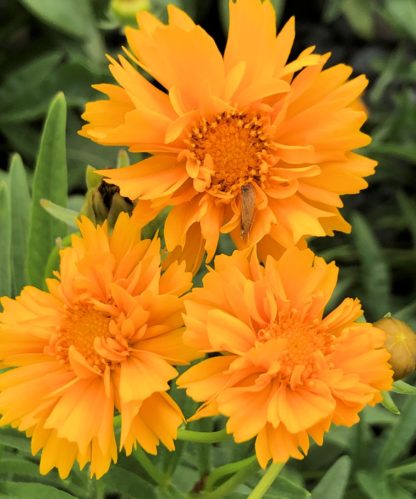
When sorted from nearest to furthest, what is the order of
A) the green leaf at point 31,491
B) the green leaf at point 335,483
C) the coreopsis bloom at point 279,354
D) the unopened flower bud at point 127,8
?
the coreopsis bloom at point 279,354
the green leaf at point 31,491
the green leaf at point 335,483
the unopened flower bud at point 127,8

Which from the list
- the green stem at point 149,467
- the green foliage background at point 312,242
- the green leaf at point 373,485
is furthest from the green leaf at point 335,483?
the green stem at point 149,467

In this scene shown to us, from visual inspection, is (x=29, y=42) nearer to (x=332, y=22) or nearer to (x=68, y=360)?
(x=332, y=22)

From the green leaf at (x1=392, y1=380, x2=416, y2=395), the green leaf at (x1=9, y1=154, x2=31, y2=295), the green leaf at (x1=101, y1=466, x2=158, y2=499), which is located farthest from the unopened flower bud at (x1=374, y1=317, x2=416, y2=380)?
the green leaf at (x1=9, y1=154, x2=31, y2=295)

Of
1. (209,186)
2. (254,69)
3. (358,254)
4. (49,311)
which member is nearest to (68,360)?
(49,311)

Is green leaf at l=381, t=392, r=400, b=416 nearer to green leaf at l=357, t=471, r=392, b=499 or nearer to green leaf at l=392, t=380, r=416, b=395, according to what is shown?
green leaf at l=392, t=380, r=416, b=395

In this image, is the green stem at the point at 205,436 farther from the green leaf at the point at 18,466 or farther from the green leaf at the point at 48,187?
the green leaf at the point at 48,187

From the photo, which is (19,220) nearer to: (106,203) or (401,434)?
(106,203)
